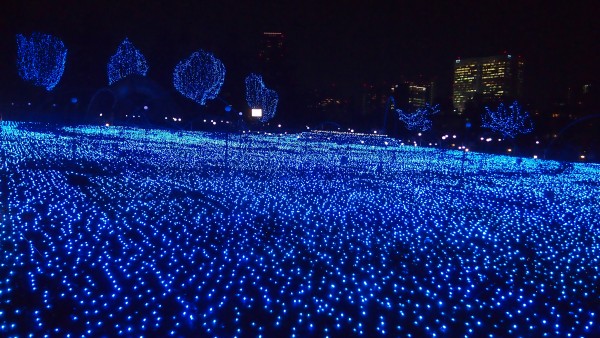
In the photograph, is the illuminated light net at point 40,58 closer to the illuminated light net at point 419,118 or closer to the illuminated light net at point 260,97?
the illuminated light net at point 260,97

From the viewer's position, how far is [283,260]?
7.39 meters

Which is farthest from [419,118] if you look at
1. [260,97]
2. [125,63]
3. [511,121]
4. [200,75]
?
[125,63]

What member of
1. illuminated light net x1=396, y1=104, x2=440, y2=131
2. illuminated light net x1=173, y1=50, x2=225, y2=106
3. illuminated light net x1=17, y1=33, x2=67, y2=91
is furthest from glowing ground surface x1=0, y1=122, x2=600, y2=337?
illuminated light net x1=396, y1=104, x2=440, y2=131

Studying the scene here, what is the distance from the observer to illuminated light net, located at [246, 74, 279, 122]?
73.9m

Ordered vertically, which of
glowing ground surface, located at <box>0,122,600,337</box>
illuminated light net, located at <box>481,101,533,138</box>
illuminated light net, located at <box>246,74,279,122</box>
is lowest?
glowing ground surface, located at <box>0,122,600,337</box>

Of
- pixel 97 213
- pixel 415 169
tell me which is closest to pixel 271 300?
pixel 97 213

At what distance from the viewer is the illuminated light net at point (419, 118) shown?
6198 cm

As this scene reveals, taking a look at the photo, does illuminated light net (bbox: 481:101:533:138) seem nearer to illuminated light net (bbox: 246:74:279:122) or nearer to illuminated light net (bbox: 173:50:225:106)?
illuminated light net (bbox: 173:50:225:106)

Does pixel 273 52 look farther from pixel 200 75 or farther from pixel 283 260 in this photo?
pixel 283 260

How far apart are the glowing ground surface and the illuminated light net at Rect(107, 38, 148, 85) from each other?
47.9 m

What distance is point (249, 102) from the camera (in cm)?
7400

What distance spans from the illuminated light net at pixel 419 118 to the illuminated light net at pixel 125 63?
3026 centimetres

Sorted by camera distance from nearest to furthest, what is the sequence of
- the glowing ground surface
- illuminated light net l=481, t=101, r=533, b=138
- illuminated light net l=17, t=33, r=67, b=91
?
the glowing ground surface, illuminated light net l=481, t=101, r=533, b=138, illuminated light net l=17, t=33, r=67, b=91

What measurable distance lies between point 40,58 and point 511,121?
43614mm
